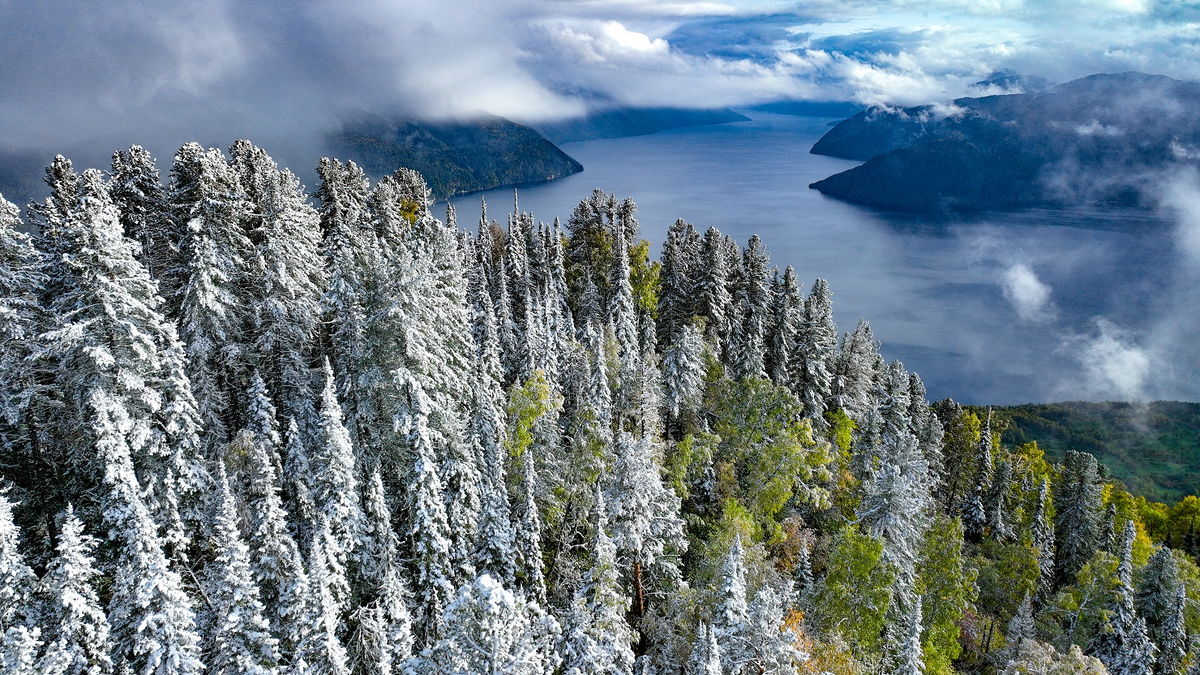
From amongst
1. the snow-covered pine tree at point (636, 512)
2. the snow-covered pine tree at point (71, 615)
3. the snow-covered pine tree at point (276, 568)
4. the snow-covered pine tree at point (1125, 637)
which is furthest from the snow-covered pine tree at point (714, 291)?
A: the snow-covered pine tree at point (71, 615)

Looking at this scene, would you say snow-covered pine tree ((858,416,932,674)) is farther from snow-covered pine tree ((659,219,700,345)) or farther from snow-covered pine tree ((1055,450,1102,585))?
snow-covered pine tree ((1055,450,1102,585))

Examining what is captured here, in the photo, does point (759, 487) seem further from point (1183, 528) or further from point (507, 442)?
point (1183, 528)

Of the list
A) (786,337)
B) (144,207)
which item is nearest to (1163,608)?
(786,337)

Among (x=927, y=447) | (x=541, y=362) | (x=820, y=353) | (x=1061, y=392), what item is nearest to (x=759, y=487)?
(x=541, y=362)

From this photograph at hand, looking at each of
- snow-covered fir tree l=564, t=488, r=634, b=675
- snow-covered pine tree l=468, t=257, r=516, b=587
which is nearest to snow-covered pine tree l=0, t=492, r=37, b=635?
snow-covered pine tree l=468, t=257, r=516, b=587

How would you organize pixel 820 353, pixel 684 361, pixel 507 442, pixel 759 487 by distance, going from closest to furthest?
pixel 507 442, pixel 759 487, pixel 684 361, pixel 820 353

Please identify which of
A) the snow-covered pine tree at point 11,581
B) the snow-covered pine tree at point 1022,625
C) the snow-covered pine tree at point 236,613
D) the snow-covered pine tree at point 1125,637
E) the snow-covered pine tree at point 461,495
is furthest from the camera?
the snow-covered pine tree at point 1022,625

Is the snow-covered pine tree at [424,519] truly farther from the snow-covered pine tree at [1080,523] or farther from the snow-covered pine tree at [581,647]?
the snow-covered pine tree at [1080,523]

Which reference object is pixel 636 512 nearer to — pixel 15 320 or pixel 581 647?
pixel 581 647
